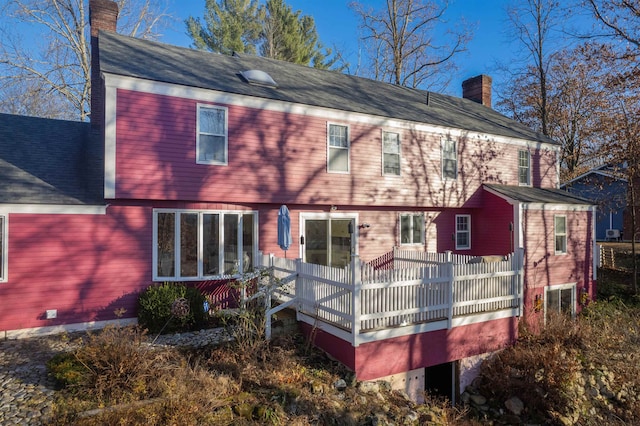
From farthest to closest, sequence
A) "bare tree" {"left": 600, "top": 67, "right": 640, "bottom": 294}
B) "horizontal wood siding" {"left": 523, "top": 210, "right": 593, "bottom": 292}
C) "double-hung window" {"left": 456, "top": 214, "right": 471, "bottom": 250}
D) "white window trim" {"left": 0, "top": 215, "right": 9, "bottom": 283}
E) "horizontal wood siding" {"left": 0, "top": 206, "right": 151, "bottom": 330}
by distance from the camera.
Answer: "bare tree" {"left": 600, "top": 67, "right": 640, "bottom": 294}
"double-hung window" {"left": 456, "top": 214, "right": 471, "bottom": 250}
"horizontal wood siding" {"left": 523, "top": 210, "right": 593, "bottom": 292}
"horizontal wood siding" {"left": 0, "top": 206, "right": 151, "bottom": 330}
"white window trim" {"left": 0, "top": 215, "right": 9, "bottom": 283}

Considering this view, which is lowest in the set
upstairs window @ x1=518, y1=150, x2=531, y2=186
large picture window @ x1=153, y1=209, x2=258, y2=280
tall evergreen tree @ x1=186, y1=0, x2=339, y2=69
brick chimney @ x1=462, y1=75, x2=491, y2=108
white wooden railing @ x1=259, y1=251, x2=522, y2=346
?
white wooden railing @ x1=259, y1=251, x2=522, y2=346

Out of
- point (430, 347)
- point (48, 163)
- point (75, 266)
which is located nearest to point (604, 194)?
point (430, 347)

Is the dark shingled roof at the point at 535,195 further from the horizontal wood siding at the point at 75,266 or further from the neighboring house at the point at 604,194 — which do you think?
the horizontal wood siding at the point at 75,266

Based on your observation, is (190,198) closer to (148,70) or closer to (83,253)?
(83,253)

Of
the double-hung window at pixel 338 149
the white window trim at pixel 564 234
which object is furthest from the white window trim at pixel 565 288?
the double-hung window at pixel 338 149

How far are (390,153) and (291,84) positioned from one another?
149 inches

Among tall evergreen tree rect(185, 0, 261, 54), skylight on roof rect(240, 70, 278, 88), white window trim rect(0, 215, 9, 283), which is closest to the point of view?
white window trim rect(0, 215, 9, 283)

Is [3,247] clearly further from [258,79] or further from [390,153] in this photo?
[390,153]

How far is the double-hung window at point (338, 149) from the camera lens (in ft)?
39.4

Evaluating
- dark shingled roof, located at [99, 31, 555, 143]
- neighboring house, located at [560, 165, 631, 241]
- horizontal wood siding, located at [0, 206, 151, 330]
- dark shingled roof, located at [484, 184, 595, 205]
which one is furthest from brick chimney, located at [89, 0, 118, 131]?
neighboring house, located at [560, 165, 631, 241]

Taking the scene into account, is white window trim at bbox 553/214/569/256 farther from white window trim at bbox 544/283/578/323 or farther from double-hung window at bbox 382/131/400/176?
double-hung window at bbox 382/131/400/176

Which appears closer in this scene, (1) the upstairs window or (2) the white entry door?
(2) the white entry door

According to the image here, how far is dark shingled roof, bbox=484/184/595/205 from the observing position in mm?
14148

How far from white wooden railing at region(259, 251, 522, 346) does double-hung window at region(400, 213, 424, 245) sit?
12.9ft
